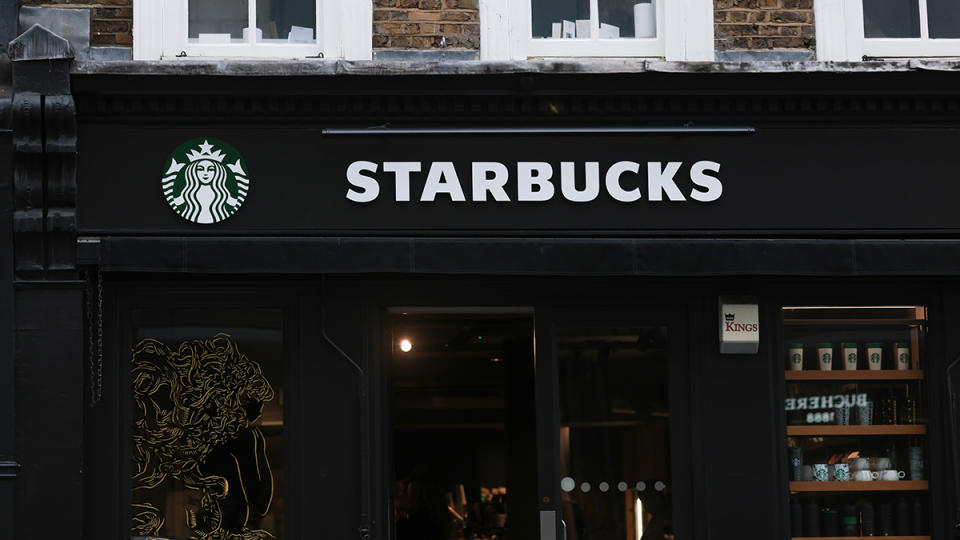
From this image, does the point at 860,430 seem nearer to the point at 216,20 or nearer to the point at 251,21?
the point at 251,21

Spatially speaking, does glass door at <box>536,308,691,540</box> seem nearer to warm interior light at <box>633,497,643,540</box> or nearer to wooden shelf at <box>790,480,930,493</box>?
warm interior light at <box>633,497,643,540</box>

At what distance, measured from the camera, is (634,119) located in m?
8.29

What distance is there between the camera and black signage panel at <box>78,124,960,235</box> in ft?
26.6

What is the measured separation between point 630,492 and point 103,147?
14.3ft

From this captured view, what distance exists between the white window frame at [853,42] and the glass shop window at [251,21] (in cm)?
357

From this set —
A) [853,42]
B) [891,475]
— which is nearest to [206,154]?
[853,42]

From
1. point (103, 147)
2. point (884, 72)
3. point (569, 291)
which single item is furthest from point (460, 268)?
point (884, 72)

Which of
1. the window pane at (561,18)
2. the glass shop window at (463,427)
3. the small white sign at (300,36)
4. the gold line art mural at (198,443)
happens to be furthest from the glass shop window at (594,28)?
the gold line art mural at (198,443)

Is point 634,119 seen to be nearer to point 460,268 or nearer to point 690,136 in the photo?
point 690,136

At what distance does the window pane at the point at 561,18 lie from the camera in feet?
28.1

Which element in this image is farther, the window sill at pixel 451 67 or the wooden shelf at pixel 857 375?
the wooden shelf at pixel 857 375

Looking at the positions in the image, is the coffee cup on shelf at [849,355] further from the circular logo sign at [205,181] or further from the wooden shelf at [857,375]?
the circular logo sign at [205,181]

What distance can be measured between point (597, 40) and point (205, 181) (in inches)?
Answer: 114

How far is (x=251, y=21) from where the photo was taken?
27.7 ft
